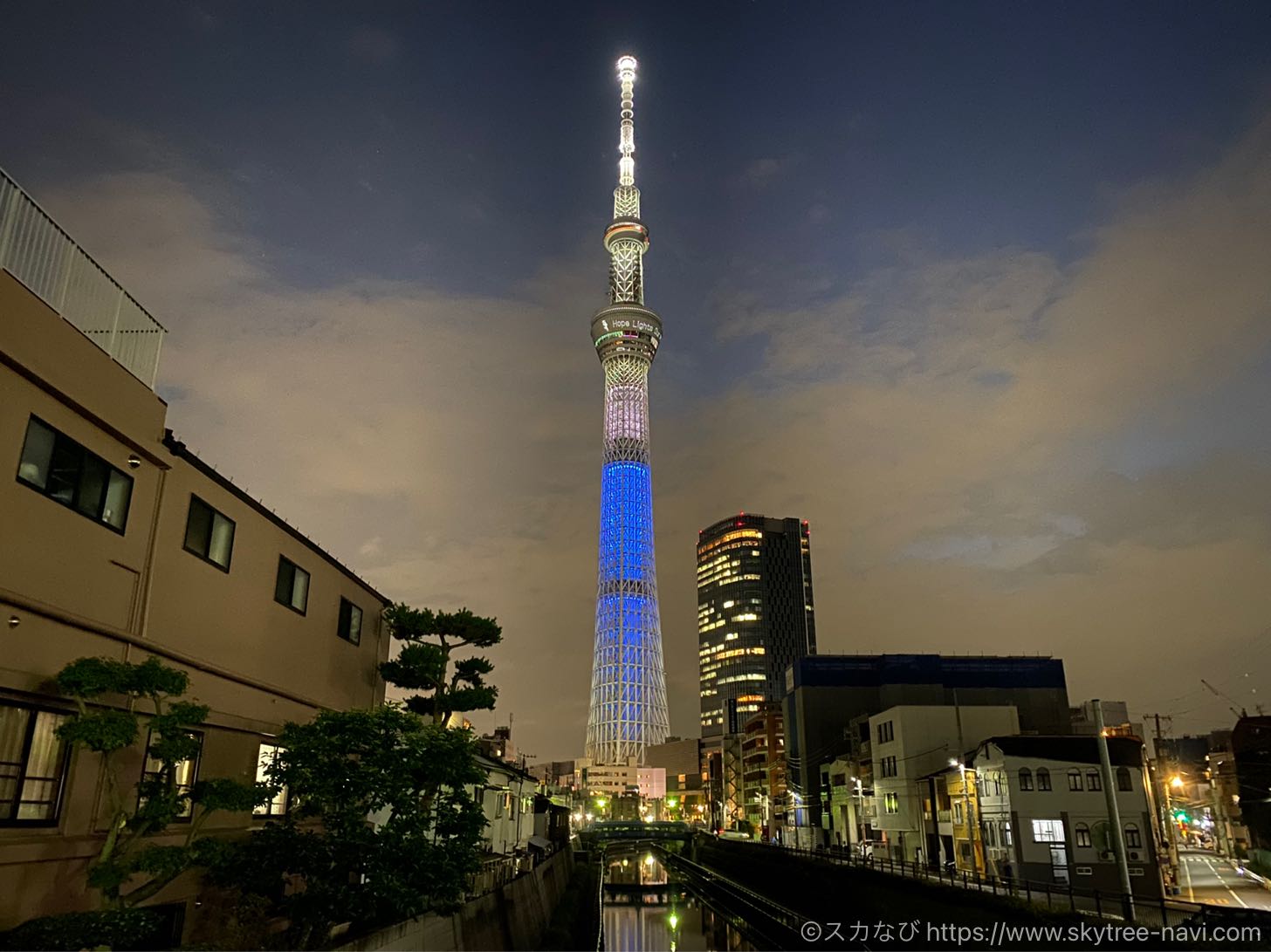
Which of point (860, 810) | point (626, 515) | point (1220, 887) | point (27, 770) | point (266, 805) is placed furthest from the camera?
point (626, 515)

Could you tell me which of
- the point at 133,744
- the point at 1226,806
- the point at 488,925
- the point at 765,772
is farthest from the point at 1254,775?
the point at 133,744

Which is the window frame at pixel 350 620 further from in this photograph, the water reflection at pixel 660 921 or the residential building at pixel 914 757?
the residential building at pixel 914 757

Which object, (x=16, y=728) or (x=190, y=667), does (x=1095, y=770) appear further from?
(x=16, y=728)

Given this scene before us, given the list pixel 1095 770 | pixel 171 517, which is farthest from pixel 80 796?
pixel 1095 770

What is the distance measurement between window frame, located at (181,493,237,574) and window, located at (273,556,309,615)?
6.90 ft

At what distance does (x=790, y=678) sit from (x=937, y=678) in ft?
54.9

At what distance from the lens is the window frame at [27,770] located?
1116 cm

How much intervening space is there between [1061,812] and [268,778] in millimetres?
34721

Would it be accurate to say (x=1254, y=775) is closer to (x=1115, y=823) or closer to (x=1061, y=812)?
(x=1061, y=812)

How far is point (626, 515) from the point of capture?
124 m

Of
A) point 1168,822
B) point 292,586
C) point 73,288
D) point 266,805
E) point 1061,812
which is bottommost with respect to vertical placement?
point 1168,822

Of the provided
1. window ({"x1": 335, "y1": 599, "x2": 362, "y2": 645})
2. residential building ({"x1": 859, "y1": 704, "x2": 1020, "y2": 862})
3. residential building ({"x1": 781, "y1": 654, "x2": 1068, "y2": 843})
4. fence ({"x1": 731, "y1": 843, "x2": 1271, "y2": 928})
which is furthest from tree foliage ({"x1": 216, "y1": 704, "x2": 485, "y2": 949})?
residential building ({"x1": 781, "y1": 654, "x2": 1068, "y2": 843})

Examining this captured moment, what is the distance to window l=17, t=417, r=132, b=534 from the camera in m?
11.7

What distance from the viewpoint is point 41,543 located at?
11.7 metres
